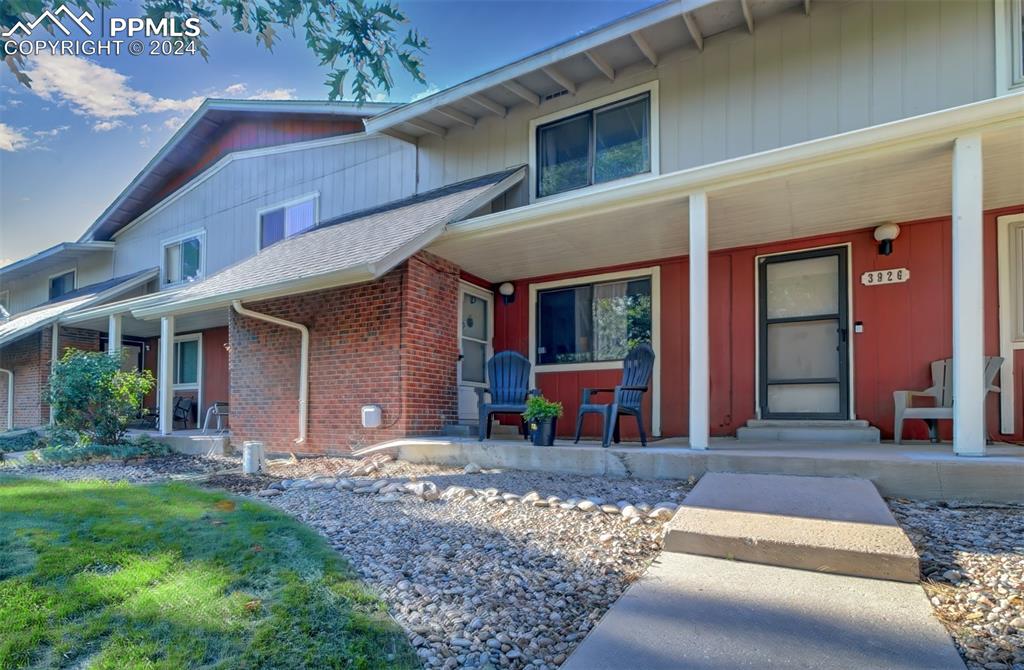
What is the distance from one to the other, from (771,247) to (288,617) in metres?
5.88

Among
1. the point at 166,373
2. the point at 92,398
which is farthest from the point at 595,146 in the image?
the point at 92,398

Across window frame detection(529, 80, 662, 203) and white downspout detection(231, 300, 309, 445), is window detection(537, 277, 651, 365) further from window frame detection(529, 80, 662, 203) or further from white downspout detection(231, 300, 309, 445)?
white downspout detection(231, 300, 309, 445)

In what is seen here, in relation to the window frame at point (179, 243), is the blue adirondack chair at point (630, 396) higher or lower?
lower

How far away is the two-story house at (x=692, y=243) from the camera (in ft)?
15.3

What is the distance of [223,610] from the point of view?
217 centimetres

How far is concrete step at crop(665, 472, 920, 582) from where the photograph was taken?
98.1 inches

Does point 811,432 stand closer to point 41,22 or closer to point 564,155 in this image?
point 564,155

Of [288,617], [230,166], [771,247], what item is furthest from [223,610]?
[230,166]

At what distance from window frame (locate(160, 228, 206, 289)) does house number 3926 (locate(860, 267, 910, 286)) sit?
36.1 ft

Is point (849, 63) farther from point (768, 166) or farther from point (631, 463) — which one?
point (631, 463)

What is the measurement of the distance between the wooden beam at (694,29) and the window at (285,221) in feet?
21.2

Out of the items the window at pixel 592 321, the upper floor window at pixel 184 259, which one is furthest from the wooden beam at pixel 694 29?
the upper floor window at pixel 184 259

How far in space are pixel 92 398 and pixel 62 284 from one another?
30.6 feet

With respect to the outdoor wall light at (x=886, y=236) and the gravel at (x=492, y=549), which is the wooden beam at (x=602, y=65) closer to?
the outdoor wall light at (x=886, y=236)
